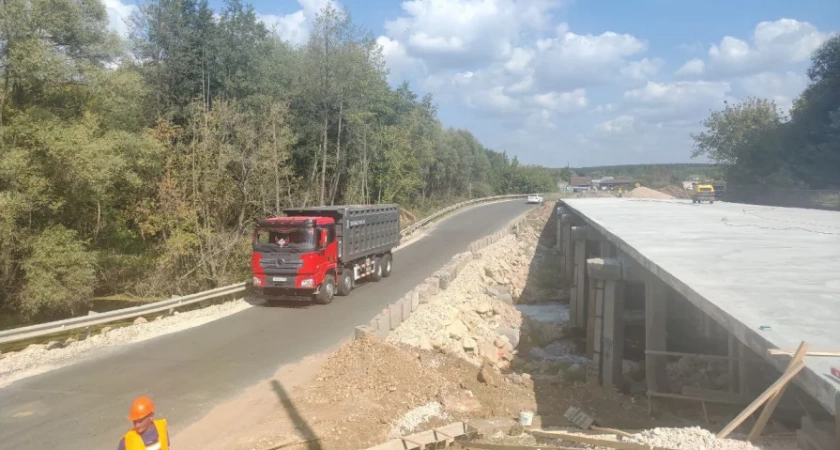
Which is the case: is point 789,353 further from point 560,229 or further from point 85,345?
point 560,229

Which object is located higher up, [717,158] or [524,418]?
[717,158]

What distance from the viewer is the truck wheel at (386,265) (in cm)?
2424

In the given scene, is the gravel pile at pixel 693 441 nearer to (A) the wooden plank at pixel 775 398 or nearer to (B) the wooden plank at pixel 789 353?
(A) the wooden plank at pixel 775 398

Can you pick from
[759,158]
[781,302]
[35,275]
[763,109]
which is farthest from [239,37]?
[763,109]

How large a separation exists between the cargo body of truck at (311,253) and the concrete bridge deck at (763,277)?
8.44 meters

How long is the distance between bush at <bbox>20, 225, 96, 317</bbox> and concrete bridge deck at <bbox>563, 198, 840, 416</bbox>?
2013 cm

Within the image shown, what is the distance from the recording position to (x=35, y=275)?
22.5 m

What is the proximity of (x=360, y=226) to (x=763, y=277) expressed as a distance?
43.3 ft

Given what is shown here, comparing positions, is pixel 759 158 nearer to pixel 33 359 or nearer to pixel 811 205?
pixel 811 205

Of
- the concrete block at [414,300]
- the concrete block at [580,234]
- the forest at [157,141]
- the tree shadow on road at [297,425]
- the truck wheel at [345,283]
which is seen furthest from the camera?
the concrete block at [580,234]

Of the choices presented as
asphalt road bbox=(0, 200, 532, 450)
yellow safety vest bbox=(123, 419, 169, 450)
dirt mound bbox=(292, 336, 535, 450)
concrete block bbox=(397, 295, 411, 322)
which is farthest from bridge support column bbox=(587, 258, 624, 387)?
yellow safety vest bbox=(123, 419, 169, 450)

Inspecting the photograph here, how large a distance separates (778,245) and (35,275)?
25.1 m

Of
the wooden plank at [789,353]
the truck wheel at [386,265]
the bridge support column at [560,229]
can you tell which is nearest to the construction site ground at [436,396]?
the wooden plank at [789,353]

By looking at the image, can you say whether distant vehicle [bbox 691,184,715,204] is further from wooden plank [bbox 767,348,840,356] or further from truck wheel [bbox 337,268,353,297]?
wooden plank [bbox 767,348,840,356]
